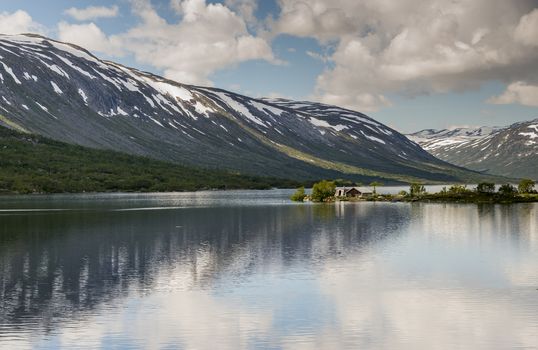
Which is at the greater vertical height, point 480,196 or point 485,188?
point 485,188

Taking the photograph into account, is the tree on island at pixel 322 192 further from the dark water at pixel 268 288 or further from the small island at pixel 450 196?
the dark water at pixel 268 288

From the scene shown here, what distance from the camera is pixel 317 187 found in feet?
620

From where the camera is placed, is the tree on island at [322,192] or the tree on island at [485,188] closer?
the tree on island at [485,188]

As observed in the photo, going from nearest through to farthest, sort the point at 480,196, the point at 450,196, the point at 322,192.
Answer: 1. the point at 480,196
2. the point at 450,196
3. the point at 322,192

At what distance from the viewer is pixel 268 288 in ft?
158

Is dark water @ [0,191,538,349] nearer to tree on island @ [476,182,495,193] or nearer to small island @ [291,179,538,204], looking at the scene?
small island @ [291,179,538,204]

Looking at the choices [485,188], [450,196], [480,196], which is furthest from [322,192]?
[485,188]

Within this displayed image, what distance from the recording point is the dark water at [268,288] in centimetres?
3500

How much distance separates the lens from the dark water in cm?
3500

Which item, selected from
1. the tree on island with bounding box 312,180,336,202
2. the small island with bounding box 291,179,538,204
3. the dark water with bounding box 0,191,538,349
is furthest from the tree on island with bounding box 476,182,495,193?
the dark water with bounding box 0,191,538,349

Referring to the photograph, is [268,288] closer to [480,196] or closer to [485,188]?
[480,196]

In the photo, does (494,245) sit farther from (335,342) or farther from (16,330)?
(16,330)

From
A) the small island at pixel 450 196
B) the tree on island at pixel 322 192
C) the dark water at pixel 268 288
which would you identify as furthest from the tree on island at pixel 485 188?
the dark water at pixel 268 288

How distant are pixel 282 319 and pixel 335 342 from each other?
17.9 ft
